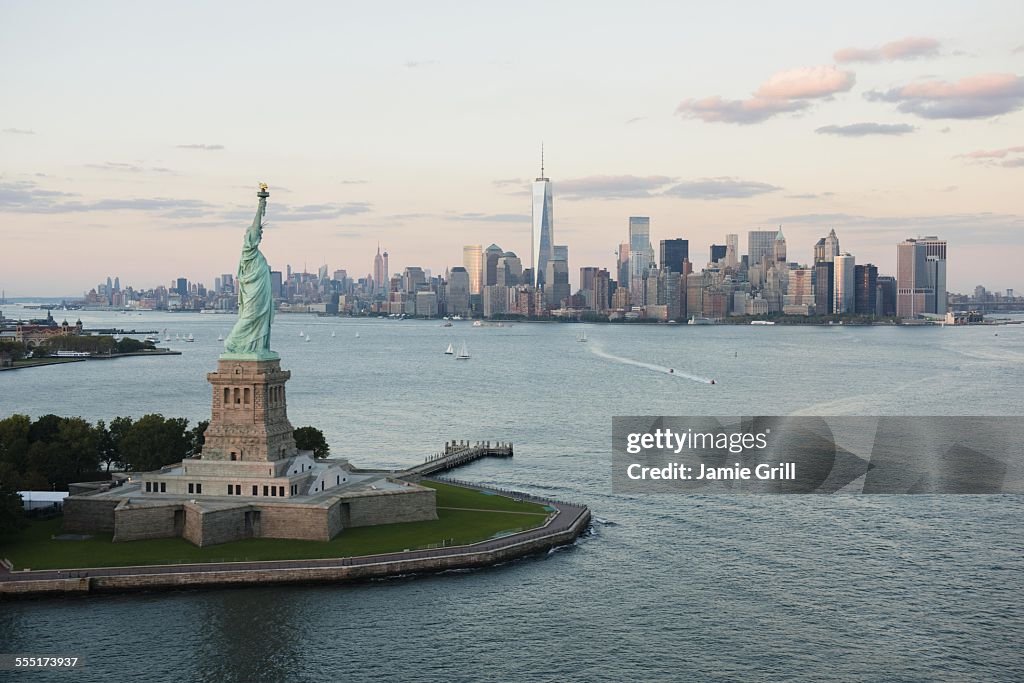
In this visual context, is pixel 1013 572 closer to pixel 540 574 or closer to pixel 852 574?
pixel 852 574

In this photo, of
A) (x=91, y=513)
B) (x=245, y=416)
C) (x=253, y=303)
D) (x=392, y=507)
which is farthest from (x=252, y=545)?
(x=253, y=303)

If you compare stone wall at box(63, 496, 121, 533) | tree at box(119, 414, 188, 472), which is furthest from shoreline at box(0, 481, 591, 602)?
tree at box(119, 414, 188, 472)

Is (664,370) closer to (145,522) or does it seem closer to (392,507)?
(392,507)

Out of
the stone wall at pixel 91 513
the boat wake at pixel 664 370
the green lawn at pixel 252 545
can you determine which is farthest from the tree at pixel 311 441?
the boat wake at pixel 664 370

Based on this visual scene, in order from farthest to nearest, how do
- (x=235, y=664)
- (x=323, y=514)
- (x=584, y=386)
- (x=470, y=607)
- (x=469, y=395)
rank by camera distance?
(x=584, y=386) → (x=469, y=395) → (x=323, y=514) → (x=470, y=607) → (x=235, y=664)

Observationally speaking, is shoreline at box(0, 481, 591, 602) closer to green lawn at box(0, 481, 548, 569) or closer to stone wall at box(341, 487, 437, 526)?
green lawn at box(0, 481, 548, 569)

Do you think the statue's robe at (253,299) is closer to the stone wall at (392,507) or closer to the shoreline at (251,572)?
the stone wall at (392,507)

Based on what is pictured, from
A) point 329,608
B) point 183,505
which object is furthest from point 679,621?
point 183,505
